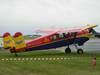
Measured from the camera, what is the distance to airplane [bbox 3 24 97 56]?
32100mm

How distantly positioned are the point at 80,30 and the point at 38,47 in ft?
14.9

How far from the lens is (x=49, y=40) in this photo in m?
34.4

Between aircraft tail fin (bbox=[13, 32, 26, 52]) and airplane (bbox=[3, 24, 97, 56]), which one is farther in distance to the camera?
airplane (bbox=[3, 24, 97, 56])

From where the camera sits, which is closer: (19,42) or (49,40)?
(19,42)

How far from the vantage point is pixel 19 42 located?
105 ft

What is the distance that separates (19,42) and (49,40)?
3561 millimetres

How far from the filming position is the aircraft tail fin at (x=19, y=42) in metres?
31.6

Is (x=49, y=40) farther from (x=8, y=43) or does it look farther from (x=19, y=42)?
(x=8, y=43)

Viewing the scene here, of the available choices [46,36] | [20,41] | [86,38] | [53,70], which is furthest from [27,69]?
[86,38]

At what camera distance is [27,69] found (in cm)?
2111

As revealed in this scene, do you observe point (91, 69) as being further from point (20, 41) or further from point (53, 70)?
point (20, 41)

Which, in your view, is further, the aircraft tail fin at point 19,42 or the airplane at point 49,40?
the airplane at point 49,40

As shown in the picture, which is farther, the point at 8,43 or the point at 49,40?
the point at 49,40

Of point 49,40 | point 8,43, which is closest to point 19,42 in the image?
point 8,43
